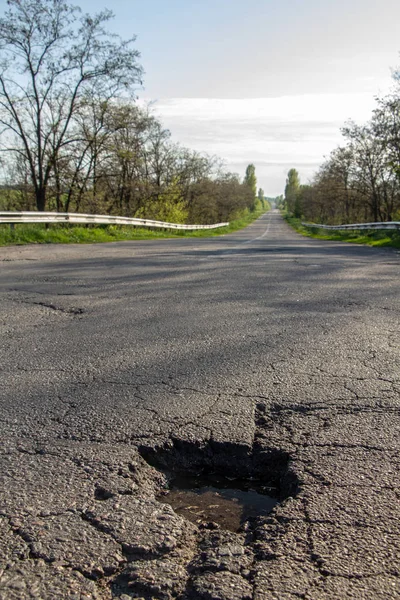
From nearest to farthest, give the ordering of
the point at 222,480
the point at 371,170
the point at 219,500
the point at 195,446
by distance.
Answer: the point at 219,500 → the point at 222,480 → the point at 195,446 → the point at 371,170

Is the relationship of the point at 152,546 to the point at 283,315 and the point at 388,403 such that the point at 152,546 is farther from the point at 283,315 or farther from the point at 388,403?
the point at 283,315

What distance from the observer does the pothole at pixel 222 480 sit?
6.32 feet

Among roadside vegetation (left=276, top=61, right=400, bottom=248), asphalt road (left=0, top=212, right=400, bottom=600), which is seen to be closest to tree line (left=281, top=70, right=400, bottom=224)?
roadside vegetation (left=276, top=61, right=400, bottom=248)

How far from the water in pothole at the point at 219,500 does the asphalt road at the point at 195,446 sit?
0.22 feet

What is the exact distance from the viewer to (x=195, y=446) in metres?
2.32

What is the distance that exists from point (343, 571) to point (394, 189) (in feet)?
124

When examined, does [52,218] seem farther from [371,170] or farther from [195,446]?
[371,170]

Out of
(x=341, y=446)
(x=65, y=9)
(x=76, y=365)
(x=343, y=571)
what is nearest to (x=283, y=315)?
(x=76, y=365)

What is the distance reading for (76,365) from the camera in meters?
3.25

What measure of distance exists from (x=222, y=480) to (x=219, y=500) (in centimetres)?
19

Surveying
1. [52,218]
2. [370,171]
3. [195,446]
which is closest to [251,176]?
[370,171]

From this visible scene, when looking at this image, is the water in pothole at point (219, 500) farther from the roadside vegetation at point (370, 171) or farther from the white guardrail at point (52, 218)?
the roadside vegetation at point (370, 171)

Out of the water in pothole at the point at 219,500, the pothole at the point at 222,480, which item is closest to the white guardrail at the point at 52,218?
the pothole at the point at 222,480

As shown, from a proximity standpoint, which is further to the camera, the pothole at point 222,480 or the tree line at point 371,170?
the tree line at point 371,170
